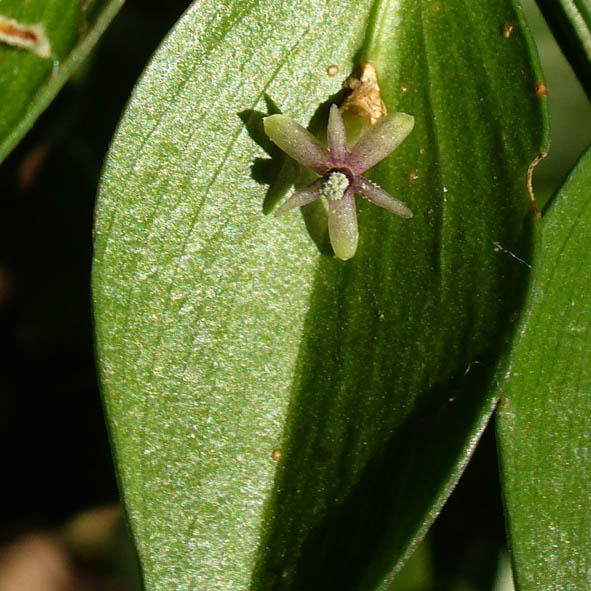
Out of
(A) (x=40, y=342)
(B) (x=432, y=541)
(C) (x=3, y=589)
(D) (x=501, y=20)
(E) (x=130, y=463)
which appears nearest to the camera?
(E) (x=130, y=463)

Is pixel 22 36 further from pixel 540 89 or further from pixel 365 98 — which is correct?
pixel 540 89

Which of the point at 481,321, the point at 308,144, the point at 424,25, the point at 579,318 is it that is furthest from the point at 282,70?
the point at 579,318

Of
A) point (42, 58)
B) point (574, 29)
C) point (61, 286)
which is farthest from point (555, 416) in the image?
point (61, 286)

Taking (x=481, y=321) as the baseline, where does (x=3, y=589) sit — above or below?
below

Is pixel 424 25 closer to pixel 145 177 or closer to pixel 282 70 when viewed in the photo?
pixel 282 70

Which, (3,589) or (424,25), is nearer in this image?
(424,25)

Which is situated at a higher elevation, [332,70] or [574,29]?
[332,70]
